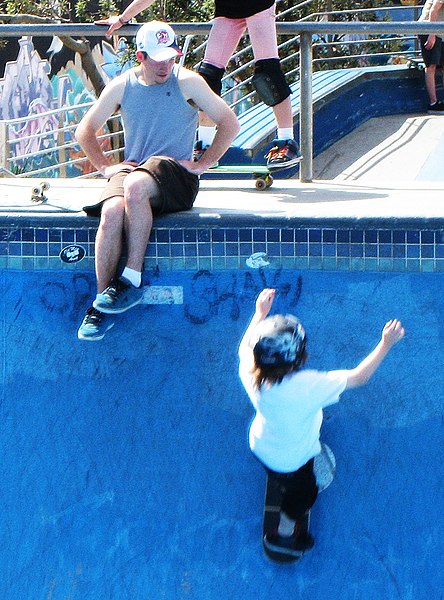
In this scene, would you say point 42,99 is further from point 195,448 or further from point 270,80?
point 195,448

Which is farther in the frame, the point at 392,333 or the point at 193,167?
the point at 193,167

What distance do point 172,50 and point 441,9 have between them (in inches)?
239

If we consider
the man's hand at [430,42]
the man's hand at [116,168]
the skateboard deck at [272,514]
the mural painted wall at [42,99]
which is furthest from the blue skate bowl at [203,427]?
the mural painted wall at [42,99]

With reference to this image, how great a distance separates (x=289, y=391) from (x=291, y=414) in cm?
10

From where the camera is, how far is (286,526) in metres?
4.29

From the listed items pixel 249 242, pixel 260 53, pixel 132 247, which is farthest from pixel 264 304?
pixel 260 53

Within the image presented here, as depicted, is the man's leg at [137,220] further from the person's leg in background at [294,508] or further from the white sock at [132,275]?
the person's leg in background at [294,508]

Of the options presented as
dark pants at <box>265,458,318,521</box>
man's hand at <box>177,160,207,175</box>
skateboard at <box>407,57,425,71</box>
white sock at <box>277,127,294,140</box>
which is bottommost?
dark pants at <box>265,458,318,521</box>

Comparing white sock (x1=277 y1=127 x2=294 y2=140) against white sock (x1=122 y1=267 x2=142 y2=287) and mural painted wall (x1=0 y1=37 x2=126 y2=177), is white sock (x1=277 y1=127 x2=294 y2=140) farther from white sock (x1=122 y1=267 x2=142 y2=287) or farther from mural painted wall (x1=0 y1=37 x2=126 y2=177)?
mural painted wall (x1=0 y1=37 x2=126 y2=177)

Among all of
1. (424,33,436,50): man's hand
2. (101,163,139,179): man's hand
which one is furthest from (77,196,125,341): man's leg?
(424,33,436,50): man's hand

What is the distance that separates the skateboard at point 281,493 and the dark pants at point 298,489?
0.15 ft

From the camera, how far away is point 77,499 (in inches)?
184

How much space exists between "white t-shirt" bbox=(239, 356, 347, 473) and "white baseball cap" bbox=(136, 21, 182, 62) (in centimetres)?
162

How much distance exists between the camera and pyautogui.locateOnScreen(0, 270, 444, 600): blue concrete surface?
443 cm
